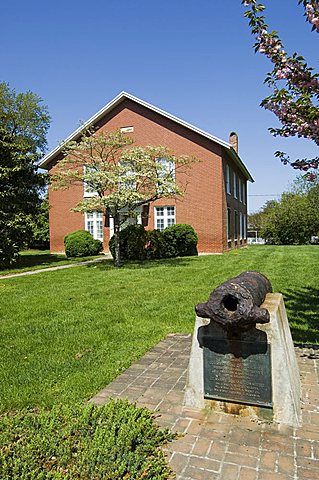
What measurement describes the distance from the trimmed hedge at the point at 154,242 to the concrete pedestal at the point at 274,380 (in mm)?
14453

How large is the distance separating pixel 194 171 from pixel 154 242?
545cm

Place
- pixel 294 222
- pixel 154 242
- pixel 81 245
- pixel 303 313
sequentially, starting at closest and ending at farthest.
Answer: pixel 303 313, pixel 154 242, pixel 81 245, pixel 294 222

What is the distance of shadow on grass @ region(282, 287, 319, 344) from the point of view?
567 cm

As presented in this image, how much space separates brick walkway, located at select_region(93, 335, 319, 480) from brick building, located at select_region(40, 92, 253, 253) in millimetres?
17340

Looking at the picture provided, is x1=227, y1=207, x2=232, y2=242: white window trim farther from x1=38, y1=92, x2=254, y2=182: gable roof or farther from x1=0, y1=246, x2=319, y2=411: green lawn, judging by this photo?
x1=0, y1=246, x2=319, y2=411: green lawn

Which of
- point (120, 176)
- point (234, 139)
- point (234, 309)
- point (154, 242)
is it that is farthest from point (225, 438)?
point (234, 139)

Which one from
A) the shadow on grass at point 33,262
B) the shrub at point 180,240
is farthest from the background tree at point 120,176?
the shadow on grass at point 33,262

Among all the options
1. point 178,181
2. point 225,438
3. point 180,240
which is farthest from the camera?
point 178,181

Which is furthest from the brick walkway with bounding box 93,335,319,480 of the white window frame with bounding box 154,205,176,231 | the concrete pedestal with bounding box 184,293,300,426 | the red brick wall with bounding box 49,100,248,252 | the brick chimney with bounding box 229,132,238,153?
the brick chimney with bounding box 229,132,238,153

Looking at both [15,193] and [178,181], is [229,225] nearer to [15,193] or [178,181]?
[178,181]

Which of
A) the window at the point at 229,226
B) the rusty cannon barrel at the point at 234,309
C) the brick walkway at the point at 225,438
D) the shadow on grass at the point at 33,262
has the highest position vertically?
the window at the point at 229,226

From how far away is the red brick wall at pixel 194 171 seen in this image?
828 inches

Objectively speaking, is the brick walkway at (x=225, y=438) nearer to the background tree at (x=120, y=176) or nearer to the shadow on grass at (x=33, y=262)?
the background tree at (x=120, y=176)

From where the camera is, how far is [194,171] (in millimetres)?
21438
